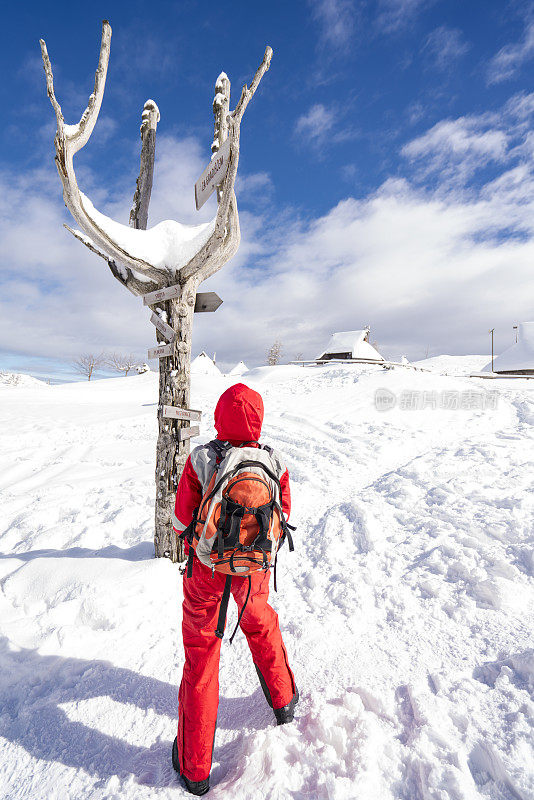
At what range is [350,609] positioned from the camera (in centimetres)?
321

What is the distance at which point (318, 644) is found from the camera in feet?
9.24

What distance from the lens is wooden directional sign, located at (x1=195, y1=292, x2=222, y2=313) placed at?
146 inches

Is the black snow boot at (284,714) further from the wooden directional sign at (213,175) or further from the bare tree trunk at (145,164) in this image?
the bare tree trunk at (145,164)

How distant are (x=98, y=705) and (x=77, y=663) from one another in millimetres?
419

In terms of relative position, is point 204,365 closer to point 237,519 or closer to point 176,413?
point 176,413

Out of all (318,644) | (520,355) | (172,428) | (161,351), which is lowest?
(318,644)

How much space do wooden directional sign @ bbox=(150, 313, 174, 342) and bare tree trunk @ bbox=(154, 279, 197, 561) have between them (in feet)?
0.17

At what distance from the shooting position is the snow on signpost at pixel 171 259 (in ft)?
10.5

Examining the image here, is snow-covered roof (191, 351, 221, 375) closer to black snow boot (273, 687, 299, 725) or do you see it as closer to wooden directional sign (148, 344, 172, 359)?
wooden directional sign (148, 344, 172, 359)

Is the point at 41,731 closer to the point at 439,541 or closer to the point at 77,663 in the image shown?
the point at 77,663

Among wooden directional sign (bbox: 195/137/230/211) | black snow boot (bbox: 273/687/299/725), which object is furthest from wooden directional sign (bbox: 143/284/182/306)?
black snow boot (bbox: 273/687/299/725)

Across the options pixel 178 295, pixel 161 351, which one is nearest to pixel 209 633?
pixel 161 351

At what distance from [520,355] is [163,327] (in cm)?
3366

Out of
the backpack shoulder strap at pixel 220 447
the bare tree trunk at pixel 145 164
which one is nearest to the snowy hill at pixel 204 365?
the bare tree trunk at pixel 145 164
